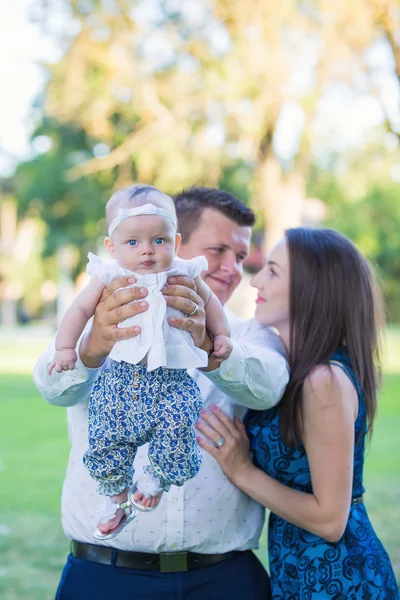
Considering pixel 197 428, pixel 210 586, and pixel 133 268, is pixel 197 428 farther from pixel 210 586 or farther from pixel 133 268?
pixel 133 268

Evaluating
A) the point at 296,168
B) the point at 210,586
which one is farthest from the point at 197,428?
the point at 296,168

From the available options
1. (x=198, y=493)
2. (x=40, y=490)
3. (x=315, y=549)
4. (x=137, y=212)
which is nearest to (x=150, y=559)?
(x=198, y=493)

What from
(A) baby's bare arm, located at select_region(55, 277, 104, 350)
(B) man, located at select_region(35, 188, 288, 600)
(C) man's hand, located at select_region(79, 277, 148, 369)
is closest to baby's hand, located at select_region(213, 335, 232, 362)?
(B) man, located at select_region(35, 188, 288, 600)

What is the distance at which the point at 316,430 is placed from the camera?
262cm

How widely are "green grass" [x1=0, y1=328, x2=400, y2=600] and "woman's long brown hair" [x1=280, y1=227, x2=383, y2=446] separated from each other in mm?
975

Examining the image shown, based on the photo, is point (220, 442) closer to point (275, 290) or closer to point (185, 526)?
point (185, 526)

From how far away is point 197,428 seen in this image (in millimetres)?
2754

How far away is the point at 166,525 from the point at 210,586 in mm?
273

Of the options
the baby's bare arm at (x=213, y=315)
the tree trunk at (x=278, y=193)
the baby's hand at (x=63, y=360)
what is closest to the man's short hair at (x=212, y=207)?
the baby's bare arm at (x=213, y=315)

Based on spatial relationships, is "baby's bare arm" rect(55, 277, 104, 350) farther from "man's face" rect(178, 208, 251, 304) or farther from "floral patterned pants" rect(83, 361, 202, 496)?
"man's face" rect(178, 208, 251, 304)

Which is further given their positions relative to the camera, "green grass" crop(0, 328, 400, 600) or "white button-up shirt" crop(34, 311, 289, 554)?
"green grass" crop(0, 328, 400, 600)

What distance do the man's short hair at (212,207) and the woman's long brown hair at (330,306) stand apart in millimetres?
392

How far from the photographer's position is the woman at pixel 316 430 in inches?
104

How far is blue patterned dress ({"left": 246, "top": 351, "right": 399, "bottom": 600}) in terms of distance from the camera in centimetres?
266
